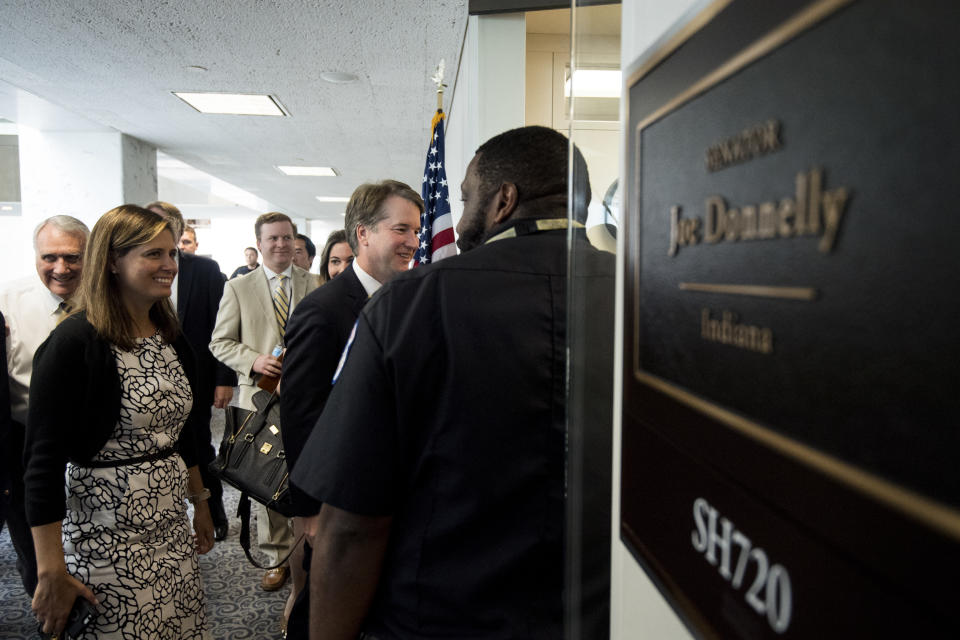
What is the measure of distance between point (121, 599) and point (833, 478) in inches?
71.3

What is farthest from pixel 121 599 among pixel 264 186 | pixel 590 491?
pixel 264 186

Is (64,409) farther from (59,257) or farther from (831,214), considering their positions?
(831,214)

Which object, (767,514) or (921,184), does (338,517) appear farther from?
(921,184)

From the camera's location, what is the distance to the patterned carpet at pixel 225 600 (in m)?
2.60

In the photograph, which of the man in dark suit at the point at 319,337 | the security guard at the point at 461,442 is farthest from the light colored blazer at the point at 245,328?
the security guard at the point at 461,442

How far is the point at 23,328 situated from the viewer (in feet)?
8.17

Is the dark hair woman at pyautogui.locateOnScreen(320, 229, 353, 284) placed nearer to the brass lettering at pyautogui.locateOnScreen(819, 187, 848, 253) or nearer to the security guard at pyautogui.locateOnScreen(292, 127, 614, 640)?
the security guard at pyautogui.locateOnScreen(292, 127, 614, 640)

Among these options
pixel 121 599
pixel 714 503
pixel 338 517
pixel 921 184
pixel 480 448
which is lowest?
pixel 121 599

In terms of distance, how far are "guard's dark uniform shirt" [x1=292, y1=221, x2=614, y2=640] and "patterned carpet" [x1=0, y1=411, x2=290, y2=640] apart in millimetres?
2037

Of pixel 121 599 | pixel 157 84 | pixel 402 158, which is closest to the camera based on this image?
pixel 121 599

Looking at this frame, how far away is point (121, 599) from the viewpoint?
1.55 meters

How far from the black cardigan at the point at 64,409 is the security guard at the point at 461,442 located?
0.83 metres

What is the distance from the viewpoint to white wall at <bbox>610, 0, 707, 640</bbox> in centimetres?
44

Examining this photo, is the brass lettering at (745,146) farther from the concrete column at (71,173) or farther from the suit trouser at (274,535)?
the concrete column at (71,173)
